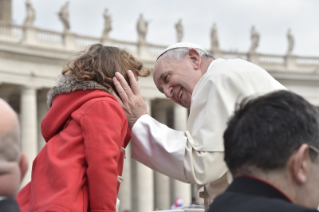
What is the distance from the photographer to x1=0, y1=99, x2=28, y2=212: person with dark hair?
120 inches

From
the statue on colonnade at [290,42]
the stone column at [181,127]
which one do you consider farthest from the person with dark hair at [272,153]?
the statue on colonnade at [290,42]

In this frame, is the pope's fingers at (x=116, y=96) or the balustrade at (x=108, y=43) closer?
the pope's fingers at (x=116, y=96)

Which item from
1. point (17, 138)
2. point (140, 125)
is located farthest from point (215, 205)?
point (140, 125)

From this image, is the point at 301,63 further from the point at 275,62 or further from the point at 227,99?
the point at 227,99

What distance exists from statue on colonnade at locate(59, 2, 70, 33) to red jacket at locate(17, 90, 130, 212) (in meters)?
Result: 37.1

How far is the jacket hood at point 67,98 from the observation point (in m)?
6.04

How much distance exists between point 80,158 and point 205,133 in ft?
4.10

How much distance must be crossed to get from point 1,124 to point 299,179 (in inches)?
63.4

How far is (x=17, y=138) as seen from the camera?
3148 mm

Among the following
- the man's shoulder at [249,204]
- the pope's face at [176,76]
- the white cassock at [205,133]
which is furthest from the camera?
the pope's face at [176,76]

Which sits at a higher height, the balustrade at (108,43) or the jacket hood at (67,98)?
the jacket hood at (67,98)

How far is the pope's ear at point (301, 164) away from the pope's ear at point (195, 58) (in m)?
4.09

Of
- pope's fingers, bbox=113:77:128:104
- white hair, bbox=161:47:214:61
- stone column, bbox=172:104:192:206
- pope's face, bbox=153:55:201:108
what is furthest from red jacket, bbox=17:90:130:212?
stone column, bbox=172:104:192:206

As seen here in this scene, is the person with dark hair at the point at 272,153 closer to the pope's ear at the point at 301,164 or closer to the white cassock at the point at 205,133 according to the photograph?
the pope's ear at the point at 301,164
